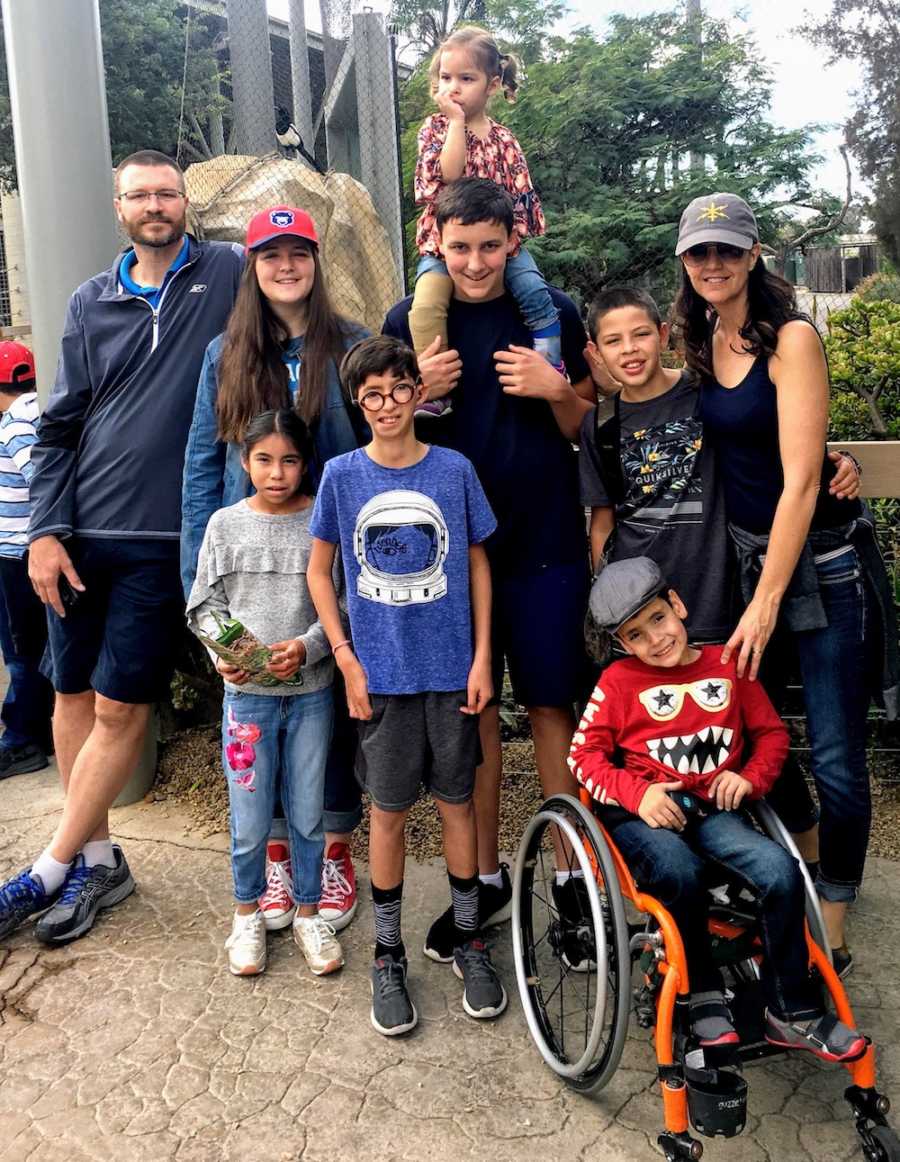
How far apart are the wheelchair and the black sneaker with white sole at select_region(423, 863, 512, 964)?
14.7 inches

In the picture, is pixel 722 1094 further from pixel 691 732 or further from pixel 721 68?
pixel 721 68

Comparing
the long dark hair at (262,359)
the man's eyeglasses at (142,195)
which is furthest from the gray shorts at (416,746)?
the man's eyeglasses at (142,195)

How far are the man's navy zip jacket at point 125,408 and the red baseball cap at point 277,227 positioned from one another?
36 centimetres

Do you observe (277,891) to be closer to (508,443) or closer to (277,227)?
(508,443)

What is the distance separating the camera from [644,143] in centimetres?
1678

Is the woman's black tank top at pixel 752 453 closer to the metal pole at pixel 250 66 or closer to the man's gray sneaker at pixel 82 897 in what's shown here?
the man's gray sneaker at pixel 82 897

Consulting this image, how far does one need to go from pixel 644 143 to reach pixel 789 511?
52.9 ft

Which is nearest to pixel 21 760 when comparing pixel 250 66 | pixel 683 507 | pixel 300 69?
pixel 683 507

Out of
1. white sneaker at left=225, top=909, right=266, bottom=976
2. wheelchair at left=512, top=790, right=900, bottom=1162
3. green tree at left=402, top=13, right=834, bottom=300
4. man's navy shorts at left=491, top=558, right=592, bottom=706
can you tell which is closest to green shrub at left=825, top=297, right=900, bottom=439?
man's navy shorts at left=491, top=558, right=592, bottom=706

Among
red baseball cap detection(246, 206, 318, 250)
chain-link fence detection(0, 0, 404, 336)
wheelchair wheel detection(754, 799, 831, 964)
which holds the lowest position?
wheelchair wheel detection(754, 799, 831, 964)

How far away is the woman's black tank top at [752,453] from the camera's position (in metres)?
2.44

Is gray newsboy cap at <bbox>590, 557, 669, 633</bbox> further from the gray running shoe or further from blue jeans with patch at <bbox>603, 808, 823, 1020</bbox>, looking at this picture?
the gray running shoe

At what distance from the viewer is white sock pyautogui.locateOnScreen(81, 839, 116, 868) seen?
3.25m

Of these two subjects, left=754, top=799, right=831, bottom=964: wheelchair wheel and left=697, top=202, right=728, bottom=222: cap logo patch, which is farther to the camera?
left=697, top=202, right=728, bottom=222: cap logo patch
